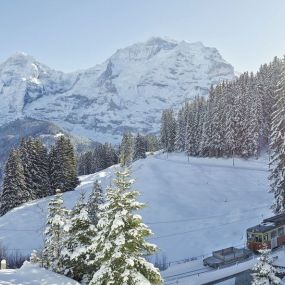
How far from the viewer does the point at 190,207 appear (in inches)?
3046

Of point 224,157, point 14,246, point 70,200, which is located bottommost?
point 14,246

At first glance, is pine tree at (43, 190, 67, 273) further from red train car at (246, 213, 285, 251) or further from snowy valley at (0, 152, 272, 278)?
snowy valley at (0, 152, 272, 278)

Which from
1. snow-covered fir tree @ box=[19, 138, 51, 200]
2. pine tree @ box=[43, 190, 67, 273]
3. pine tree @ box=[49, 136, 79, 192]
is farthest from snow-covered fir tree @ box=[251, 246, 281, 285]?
pine tree @ box=[49, 136, 79, 192]

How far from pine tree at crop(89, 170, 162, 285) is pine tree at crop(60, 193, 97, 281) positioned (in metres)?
6.02

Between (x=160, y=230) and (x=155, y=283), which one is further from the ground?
(x=155, y=283)

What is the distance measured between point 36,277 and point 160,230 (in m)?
50.8

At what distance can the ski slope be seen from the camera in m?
65.1

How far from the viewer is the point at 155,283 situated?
62.8ft

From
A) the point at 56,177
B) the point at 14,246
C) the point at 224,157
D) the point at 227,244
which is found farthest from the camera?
the point at 224,157

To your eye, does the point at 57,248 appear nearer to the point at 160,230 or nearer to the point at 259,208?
the point at 160,230

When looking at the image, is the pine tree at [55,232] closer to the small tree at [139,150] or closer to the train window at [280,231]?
the train window at [280,231]

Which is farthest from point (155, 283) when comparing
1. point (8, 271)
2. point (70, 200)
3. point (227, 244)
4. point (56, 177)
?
point (56, 177)

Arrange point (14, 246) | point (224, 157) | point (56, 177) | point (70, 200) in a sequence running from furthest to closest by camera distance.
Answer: point (224, 157) < point (56, 177) < point (70, 200) < point (14, 246)

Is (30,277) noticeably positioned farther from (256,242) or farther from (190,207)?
(190,207)
